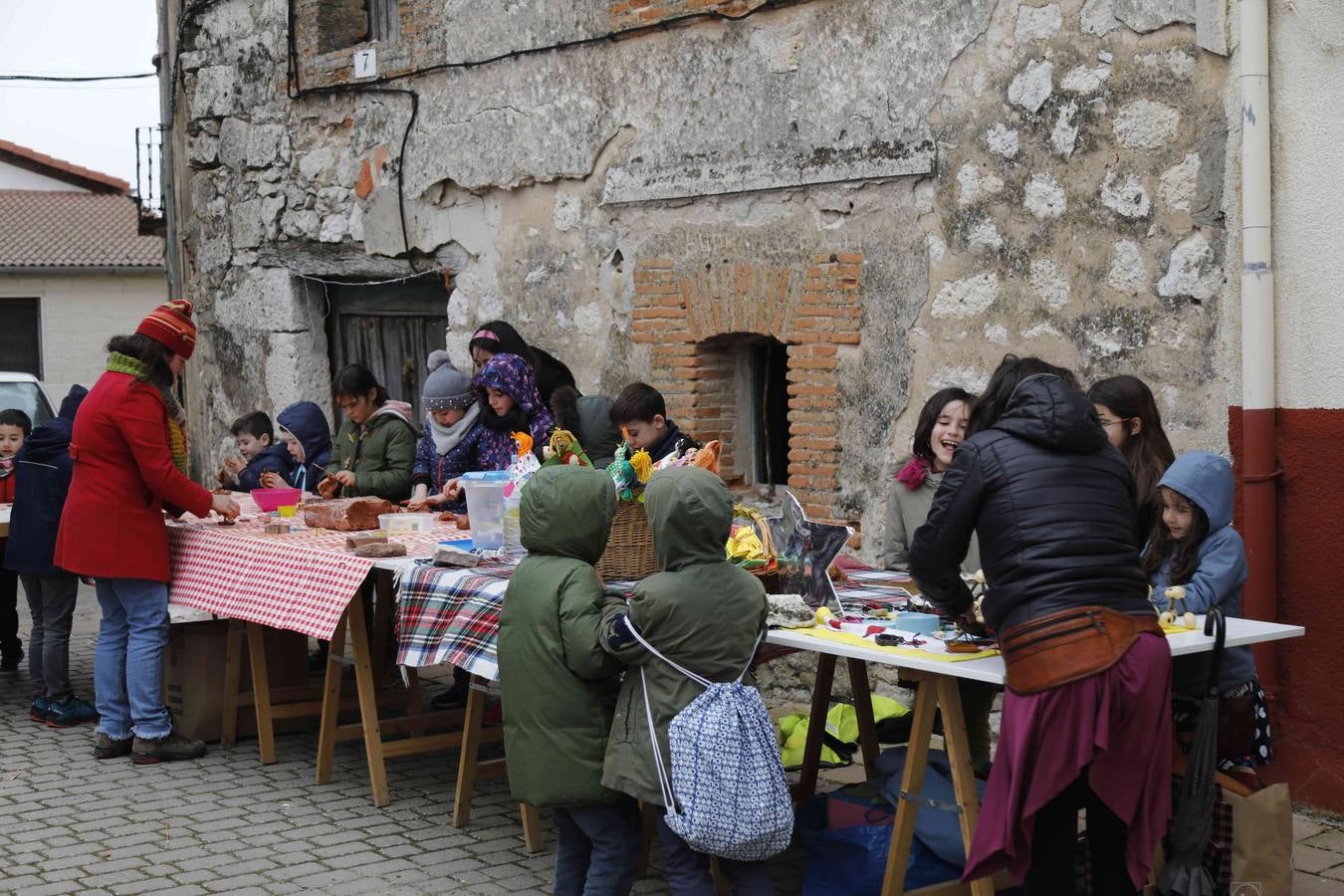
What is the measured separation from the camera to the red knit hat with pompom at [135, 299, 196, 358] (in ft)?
20.5

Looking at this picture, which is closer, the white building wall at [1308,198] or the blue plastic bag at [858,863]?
the blue plastic bag at [858,863]

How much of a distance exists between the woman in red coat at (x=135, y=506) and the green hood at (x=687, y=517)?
3008 mm

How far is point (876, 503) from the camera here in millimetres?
7004

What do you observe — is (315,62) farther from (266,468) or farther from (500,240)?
(266,468)

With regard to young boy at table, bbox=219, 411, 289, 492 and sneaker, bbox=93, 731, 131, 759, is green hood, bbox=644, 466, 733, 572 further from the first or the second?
young boy at table, bbox=219, 411, 289, 492

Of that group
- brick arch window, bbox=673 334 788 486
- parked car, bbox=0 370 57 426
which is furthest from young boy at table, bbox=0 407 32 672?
parked car, bbox=0 370 57 426

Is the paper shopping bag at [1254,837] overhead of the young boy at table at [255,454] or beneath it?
beneath

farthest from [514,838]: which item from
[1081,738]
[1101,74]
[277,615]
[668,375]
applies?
[1101,74]

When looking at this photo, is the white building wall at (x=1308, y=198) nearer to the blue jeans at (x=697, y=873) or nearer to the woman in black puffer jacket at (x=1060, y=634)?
the woman in black puffer jacket at (x=1060, y=634)

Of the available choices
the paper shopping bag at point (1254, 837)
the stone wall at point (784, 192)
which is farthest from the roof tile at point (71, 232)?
the paper shopping bag at point (1254, 837)

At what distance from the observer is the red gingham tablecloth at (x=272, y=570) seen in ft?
18.2

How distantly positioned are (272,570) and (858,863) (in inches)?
104

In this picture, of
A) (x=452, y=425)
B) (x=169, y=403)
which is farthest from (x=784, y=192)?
A: (x=169, y=403)

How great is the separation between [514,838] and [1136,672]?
254 cm
